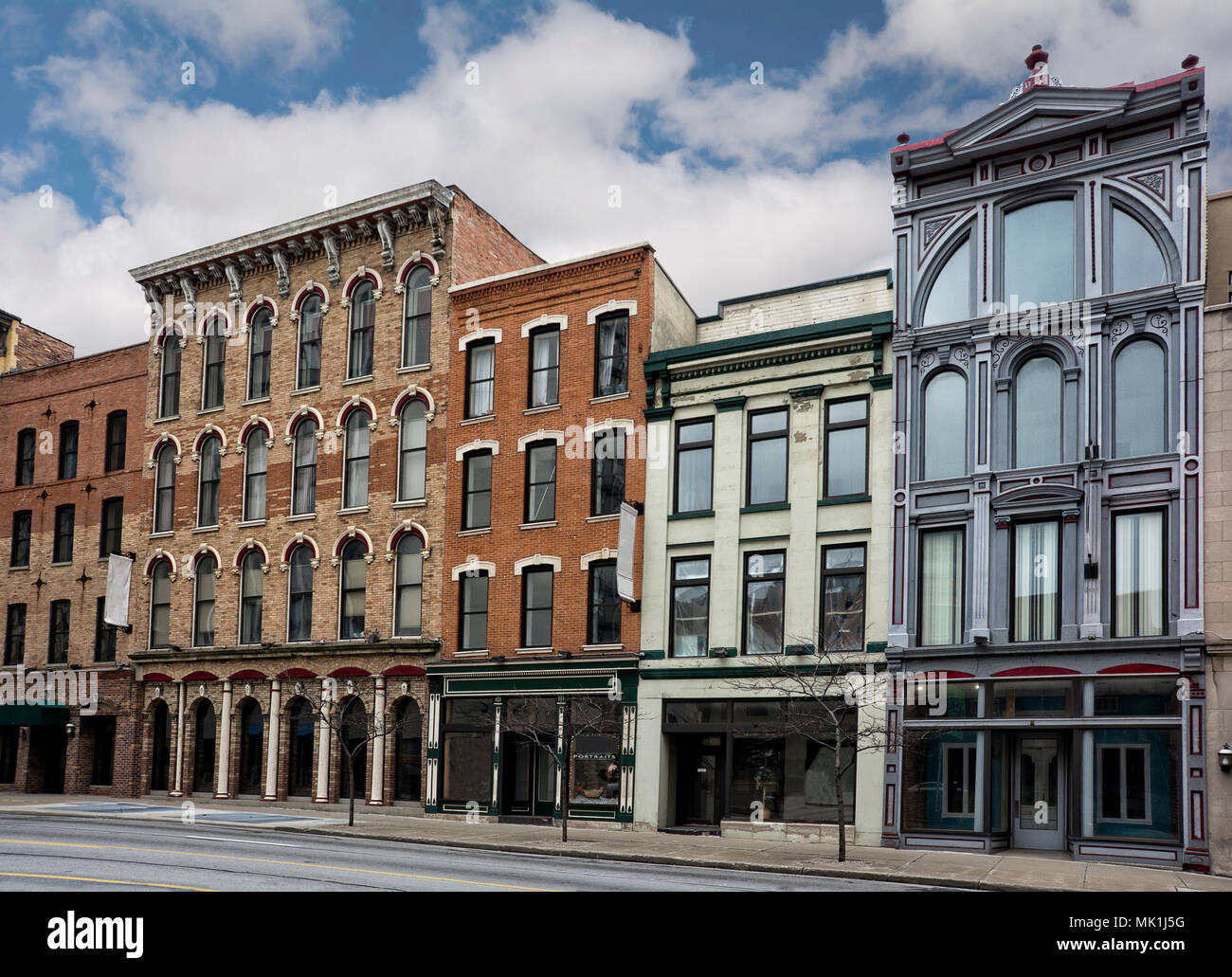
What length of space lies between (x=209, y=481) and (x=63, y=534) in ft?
22.7

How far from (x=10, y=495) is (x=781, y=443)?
1154 inches

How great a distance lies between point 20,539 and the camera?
4294cm

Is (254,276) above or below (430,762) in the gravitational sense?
above

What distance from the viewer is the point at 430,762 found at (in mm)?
31656

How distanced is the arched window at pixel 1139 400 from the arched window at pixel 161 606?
1127 inches

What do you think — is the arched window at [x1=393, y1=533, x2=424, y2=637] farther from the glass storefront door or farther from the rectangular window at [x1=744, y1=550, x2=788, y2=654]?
the glass storefront door

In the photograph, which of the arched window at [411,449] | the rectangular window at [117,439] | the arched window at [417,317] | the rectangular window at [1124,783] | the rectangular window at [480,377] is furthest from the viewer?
the rectangular window at [117,439]

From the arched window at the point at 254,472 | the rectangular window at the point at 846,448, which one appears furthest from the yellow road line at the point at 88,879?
the arched window at the point at 254,472

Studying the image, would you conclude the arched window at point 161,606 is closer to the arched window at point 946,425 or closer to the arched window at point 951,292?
the arched window at point 946,425

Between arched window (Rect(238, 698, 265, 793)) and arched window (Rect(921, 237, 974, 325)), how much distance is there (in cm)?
2237

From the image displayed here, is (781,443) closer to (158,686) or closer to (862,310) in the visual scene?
(862,310)

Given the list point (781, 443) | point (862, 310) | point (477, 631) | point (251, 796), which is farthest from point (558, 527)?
point (251, 796)

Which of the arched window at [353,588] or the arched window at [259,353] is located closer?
the arched window at [353,588]

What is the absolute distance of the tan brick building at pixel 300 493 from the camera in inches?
1328
